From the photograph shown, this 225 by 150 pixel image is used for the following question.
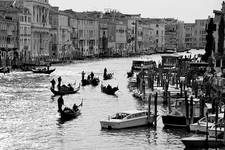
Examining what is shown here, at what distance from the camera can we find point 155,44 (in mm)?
116938

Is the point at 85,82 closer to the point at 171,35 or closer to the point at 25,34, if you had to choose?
the point at 25,34

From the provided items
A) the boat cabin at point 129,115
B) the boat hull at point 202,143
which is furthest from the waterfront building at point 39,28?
the boat hull at point 202,143

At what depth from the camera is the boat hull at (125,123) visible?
762 inches

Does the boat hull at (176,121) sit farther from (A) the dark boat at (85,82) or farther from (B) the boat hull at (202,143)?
(A) the dark boat at (85,82)

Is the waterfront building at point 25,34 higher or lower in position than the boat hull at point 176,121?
higher

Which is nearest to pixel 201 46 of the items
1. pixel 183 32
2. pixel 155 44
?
pixel 183 32

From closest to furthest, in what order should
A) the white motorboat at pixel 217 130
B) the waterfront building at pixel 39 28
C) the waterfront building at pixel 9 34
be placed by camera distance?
the white motorboat at pixel 217 130 → the waterfront building at pixel 9 34 → the waterfront building at pixel 39 28

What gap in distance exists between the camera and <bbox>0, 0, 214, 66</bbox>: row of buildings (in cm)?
5472

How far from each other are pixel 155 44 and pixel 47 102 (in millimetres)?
91399

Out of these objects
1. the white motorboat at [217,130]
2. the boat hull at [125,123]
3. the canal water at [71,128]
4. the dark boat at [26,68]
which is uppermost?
the dark boat at [26,68]

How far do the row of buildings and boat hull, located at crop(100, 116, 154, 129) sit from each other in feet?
104

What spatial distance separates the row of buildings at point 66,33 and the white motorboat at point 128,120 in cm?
3154

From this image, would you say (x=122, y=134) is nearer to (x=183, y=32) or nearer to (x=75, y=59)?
(x=75, y=59)

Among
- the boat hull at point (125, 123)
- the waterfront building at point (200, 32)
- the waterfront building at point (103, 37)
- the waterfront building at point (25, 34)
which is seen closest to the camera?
the boat hull at point (125, 123)
